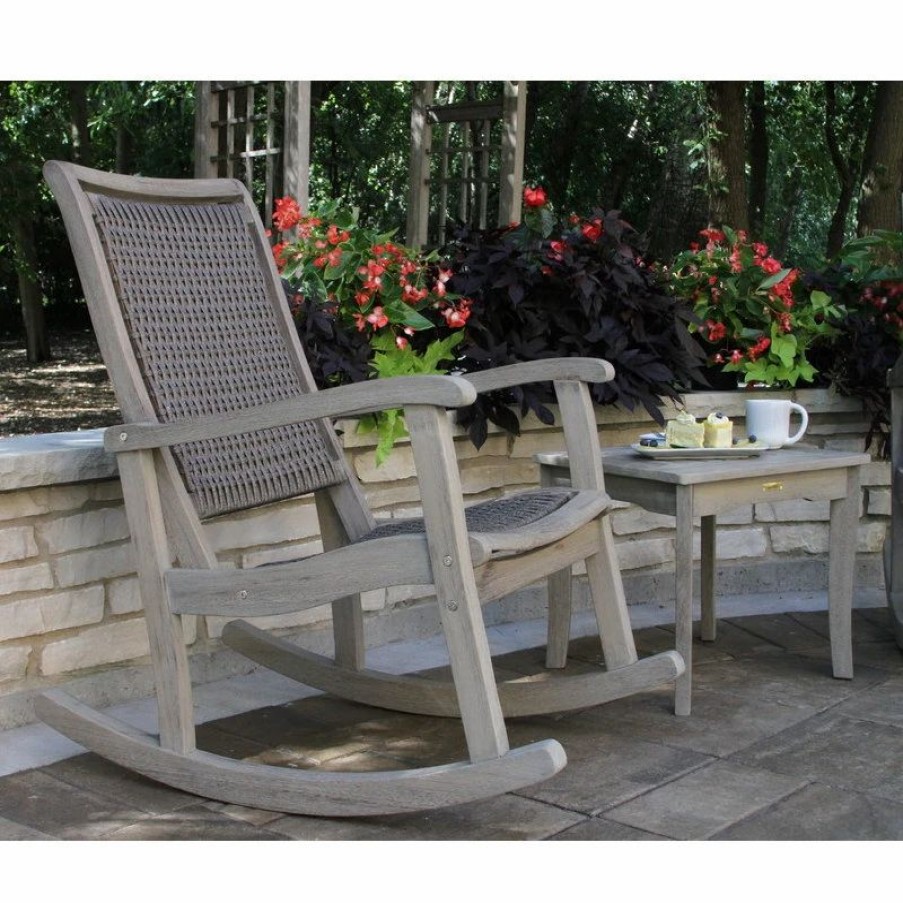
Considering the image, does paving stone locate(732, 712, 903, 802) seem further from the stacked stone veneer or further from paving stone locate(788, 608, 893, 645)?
the stacked stone veneer

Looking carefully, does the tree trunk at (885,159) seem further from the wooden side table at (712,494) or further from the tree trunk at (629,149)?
the tree trunk at (629,149)

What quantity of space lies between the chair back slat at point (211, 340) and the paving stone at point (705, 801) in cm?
84

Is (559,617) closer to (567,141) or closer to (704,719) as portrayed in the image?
(704,719)

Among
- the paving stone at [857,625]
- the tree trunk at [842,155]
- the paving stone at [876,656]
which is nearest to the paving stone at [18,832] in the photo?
the paving stone at [876,656]

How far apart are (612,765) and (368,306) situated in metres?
1.23

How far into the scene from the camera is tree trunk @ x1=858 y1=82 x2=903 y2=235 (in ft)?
19.7

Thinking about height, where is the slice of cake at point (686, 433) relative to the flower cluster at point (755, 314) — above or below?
below

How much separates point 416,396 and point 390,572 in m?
0.27

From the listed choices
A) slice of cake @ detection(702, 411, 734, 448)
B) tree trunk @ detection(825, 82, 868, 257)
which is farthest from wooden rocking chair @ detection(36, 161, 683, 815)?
tree trunk @ detection(825, 82, 868, 257)

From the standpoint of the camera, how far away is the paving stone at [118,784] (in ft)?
6.38

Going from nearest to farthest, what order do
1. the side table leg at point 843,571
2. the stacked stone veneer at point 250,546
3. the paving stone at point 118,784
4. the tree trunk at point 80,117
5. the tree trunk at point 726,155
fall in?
the paving stone at point 118,784
the stacked stone veneer at point 250,546
the side table leg at point 843,571
the tree trunk at point 726,155
the tree trunk at point 80,117

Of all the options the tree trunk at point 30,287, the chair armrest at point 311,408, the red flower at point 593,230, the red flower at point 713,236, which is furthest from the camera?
the tree trunk at point 30,287

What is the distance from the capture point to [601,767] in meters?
2.07

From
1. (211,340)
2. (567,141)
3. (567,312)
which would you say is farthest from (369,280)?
(567,141)
